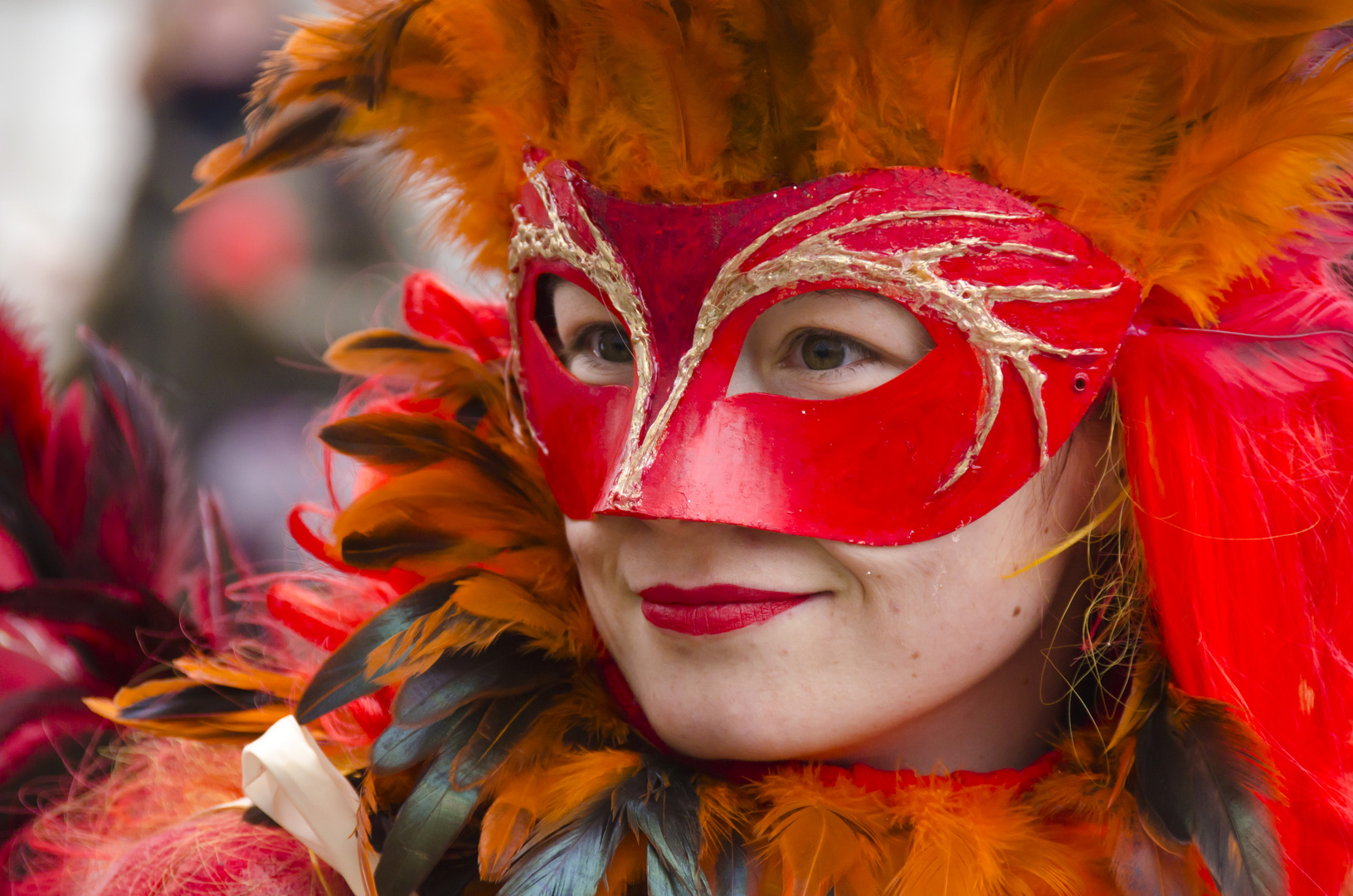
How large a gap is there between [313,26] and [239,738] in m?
0.93

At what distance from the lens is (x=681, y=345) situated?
1242 millimetres

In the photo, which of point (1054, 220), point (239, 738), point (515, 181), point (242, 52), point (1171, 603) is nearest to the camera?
point (1054, 220)

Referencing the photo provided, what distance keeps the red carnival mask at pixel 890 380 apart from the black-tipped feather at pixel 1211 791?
1.12 feet

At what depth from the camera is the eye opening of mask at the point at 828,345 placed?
118cm

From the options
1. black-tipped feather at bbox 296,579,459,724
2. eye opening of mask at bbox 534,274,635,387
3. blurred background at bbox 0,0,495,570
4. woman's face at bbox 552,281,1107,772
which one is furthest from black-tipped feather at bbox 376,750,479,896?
blurred background at bbox 0,0,495,570

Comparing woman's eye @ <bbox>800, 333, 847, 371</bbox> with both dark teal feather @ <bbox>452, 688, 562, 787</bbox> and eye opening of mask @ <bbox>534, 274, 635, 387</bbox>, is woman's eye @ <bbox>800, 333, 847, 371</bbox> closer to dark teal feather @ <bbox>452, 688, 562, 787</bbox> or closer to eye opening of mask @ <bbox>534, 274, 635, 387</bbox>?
eye opening of mask @ <bbox>534, 274, 635, 387</bbox>

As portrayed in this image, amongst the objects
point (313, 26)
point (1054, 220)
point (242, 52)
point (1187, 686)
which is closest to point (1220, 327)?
point (1054, 220)

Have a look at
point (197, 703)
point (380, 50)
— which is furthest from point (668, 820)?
point (380, 50)

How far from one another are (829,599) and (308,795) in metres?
0.62

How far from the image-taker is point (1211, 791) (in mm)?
1208

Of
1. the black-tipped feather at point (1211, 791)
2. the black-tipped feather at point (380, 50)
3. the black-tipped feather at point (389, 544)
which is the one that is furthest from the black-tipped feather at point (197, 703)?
the black-tipped feather at point (1211, 791)

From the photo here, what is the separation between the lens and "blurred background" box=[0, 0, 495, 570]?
3053 millimetres

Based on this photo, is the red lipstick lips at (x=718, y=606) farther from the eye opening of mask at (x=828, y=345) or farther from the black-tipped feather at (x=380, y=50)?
the black-tipped feather at (x=380, y=50)

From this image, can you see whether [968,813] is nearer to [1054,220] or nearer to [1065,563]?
[1065,563]
